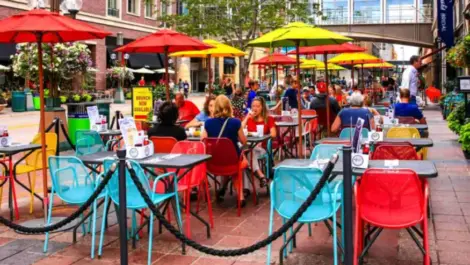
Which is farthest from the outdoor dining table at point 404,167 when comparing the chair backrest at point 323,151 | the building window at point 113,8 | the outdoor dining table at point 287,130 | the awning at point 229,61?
the awning at point 229,61

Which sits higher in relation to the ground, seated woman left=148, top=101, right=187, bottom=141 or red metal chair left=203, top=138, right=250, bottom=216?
seated woman left=148, top=101, right=187, bottom=141

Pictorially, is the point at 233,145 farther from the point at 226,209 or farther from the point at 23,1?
the point at 23,1

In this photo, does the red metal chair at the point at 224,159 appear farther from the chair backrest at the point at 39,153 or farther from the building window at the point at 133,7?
the building window at the point at 133,7

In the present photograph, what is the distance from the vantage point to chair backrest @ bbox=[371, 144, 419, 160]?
6.31 m

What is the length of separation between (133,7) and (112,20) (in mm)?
3842

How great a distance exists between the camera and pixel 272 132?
8562 mm

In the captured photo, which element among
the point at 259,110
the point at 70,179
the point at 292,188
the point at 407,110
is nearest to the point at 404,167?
the point at 292,188

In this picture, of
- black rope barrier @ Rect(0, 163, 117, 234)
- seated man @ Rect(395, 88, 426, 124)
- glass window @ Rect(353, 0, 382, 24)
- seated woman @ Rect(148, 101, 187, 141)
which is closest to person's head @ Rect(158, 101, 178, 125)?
seated woman @ Rect(148, 101, 187, 141)

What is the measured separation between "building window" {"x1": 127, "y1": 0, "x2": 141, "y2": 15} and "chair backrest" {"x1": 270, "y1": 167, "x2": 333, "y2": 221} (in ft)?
136

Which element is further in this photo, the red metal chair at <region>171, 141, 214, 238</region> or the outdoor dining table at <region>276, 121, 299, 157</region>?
the outdoor dining table at <region>276, 121, 299, 157</region>

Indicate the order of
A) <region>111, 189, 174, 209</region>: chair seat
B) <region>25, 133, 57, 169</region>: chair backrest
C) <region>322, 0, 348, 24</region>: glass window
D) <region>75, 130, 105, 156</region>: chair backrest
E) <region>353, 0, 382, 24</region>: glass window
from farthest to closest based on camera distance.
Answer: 1. <region>322, 0, 348, 24</region>: glass window
2. <region>353, 0, 382, 24</region>: glass window
3. <region>75, 130, 105, 156</region>: chair backrest
4. <region>25, 133, 57, 169</region>: chair backrest
5. <region>111, 189, 174, 209</region>: chair seat

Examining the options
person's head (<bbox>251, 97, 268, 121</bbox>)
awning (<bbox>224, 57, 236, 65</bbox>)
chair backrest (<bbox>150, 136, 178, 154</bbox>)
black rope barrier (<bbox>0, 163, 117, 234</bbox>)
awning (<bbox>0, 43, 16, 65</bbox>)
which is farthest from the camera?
awning (<bbox>224, 57, 236, 65</bbox>)

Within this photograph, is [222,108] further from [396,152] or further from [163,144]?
[396,152]

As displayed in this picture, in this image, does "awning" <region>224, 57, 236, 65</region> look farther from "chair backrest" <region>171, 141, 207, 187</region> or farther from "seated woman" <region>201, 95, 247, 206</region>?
"chair backrest" <region>171, 141, 207, 187</region>
